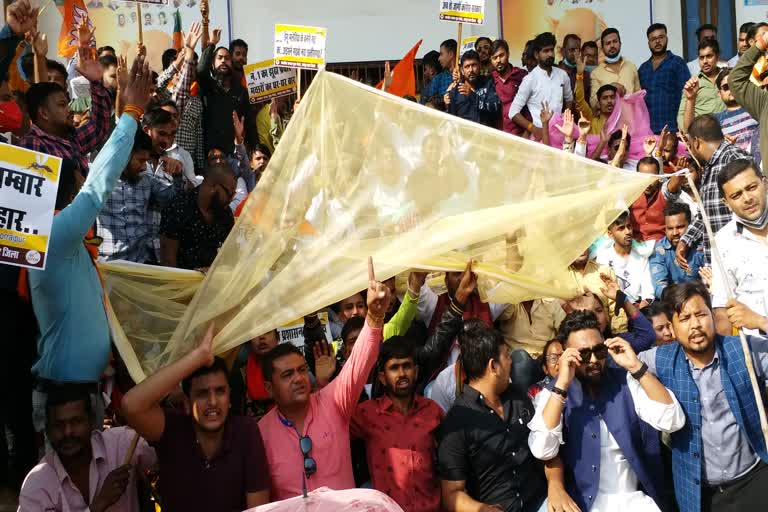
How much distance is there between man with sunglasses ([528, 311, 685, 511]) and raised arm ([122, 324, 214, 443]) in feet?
5.73

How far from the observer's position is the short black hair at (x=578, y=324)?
16.1 ft

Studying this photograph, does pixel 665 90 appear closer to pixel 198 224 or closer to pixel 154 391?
pixel 198 224

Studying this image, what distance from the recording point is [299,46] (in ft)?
28.4

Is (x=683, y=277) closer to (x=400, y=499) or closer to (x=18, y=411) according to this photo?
(x=400, y=499)

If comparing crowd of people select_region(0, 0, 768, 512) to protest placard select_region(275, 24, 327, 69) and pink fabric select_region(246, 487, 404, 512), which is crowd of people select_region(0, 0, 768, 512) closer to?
pink fabric select_region(246, 487, 404, 512)

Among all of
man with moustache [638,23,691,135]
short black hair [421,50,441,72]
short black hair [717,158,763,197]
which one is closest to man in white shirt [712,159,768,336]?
short black hair [717,158,763,197]

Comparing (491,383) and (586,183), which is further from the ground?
(586,183)

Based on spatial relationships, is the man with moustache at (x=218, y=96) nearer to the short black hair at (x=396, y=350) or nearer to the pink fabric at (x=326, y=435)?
the short black hair at (x=396, y=350)

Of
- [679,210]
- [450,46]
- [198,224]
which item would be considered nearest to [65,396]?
[198,224]

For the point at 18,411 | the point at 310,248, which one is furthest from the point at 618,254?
the point at 18,411

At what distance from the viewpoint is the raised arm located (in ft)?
13.5

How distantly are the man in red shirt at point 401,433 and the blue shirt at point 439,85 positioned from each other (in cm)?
659

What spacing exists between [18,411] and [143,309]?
80cm

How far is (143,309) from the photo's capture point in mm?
4945
